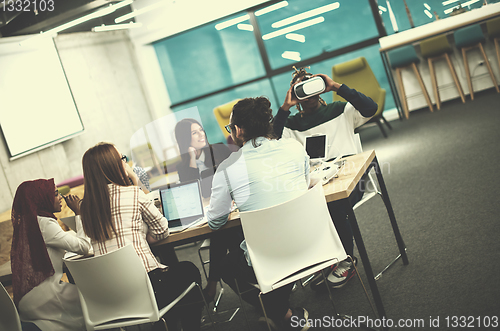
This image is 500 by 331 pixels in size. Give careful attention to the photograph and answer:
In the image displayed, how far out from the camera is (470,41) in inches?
219

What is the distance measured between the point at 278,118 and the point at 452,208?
1372 mm

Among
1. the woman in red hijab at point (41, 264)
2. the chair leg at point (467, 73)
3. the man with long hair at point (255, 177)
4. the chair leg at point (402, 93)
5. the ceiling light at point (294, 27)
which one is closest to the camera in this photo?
the man with long hair at point (255, 177)

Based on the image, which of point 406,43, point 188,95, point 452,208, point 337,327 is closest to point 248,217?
Result: point 337,327

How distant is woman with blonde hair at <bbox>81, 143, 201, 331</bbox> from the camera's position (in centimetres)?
180

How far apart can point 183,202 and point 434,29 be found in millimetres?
5131

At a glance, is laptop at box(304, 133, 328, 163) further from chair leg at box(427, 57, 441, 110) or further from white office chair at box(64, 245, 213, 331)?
chair leg at box(427, 57, 441, 110)

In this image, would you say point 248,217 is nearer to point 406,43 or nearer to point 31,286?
point 31,286

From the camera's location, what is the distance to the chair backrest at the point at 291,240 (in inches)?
61.3

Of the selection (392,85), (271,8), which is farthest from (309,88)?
(271,8)

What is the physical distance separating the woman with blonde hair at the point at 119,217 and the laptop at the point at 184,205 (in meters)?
0.15

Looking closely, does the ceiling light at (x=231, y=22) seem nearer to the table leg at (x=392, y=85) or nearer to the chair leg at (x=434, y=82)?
the table leg at (x=392, y=85)

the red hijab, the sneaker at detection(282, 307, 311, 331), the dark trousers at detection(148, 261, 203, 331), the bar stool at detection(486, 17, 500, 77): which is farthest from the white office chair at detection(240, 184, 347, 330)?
the bar stool at detection(486, 17, 500, 77)

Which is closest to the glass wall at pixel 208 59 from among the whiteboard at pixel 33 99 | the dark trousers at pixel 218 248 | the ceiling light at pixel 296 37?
the ceiling light at pixel 296 37

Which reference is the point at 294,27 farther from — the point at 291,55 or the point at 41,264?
the point at 41,264
